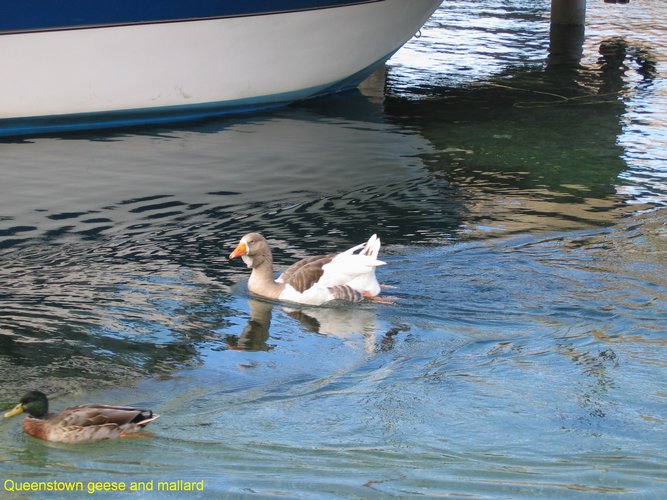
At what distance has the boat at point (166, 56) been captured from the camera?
14938 mm

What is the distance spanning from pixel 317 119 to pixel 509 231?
6508mm

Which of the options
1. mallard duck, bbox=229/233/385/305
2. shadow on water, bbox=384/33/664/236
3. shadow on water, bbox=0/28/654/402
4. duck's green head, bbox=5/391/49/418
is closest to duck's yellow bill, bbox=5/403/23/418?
duck's green head, bbox=5/391/49/418

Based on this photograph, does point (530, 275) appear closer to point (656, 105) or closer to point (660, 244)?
point (660, 244)

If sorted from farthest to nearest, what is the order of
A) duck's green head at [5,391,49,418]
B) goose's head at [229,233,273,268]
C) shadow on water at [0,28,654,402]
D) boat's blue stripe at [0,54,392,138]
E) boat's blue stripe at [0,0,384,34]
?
1. boat's blue stripe at [0,54,392,138]
2. boat's blue stripe at [0,0,384,34]
3. goose's head at [229,233,273,268]
4. shadow on water at [0,28,654,402]
5. duck's green head at [5,391,49,418]

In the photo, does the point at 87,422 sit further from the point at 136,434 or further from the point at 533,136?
the point at 533,136

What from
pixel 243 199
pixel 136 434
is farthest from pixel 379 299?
pixel 243 199

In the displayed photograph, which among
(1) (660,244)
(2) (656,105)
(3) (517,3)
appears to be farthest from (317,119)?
(3) (517,3)

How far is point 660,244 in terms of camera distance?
1049 cm

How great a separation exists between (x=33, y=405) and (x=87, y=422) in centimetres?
37

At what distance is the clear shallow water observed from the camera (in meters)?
6.25

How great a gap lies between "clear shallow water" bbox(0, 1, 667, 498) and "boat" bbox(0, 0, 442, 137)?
24.7 inches

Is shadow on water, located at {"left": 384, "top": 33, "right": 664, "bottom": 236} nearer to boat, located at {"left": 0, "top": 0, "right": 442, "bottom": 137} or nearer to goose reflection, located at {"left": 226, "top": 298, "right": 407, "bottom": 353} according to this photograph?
boat, located at {"left": 0, "top": 0, "right": 442, "bottom": 137}

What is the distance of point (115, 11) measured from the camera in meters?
15.1

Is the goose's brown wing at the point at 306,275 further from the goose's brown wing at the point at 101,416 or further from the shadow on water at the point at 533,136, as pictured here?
the goose's brown wing at the point at 101,416
